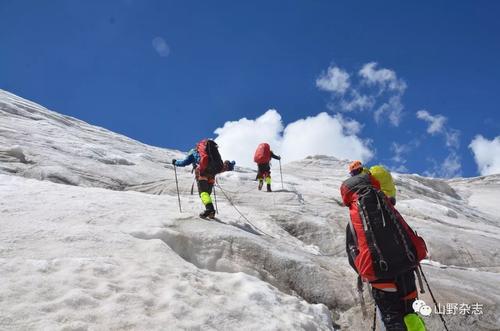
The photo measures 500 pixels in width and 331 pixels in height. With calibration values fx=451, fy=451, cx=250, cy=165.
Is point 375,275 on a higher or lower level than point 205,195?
lower

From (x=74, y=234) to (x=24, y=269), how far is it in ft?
6.17

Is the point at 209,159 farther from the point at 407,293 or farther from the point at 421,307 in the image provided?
the point at 421,307

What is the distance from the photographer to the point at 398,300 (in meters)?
6.18

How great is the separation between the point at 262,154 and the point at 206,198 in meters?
9.80

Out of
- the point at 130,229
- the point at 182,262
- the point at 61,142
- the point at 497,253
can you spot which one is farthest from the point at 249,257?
the point at 61,142

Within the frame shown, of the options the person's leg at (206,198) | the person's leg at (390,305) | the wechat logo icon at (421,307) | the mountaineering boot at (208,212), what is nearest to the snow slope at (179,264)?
the mountaineering boot at (208,212)

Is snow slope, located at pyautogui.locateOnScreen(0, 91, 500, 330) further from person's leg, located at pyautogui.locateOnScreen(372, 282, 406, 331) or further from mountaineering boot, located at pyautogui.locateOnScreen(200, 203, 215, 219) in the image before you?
person's leg, located at pyautogui.locateOnScreen(372, 282, 406, 331)

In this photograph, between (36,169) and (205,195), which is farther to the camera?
(36,169)

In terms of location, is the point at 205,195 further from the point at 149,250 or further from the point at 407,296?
the point at 407,296

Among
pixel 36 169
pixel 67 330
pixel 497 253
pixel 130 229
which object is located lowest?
pixel 497 253

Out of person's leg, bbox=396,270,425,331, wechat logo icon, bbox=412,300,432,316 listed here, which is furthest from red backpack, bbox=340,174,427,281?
wechat logo icon, bbox=412,300,432,316

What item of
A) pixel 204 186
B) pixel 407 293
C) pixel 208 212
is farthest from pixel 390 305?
pixel 204 186

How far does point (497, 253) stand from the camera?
15383 millimetres

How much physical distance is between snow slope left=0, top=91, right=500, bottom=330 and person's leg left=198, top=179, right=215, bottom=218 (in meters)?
0.68
